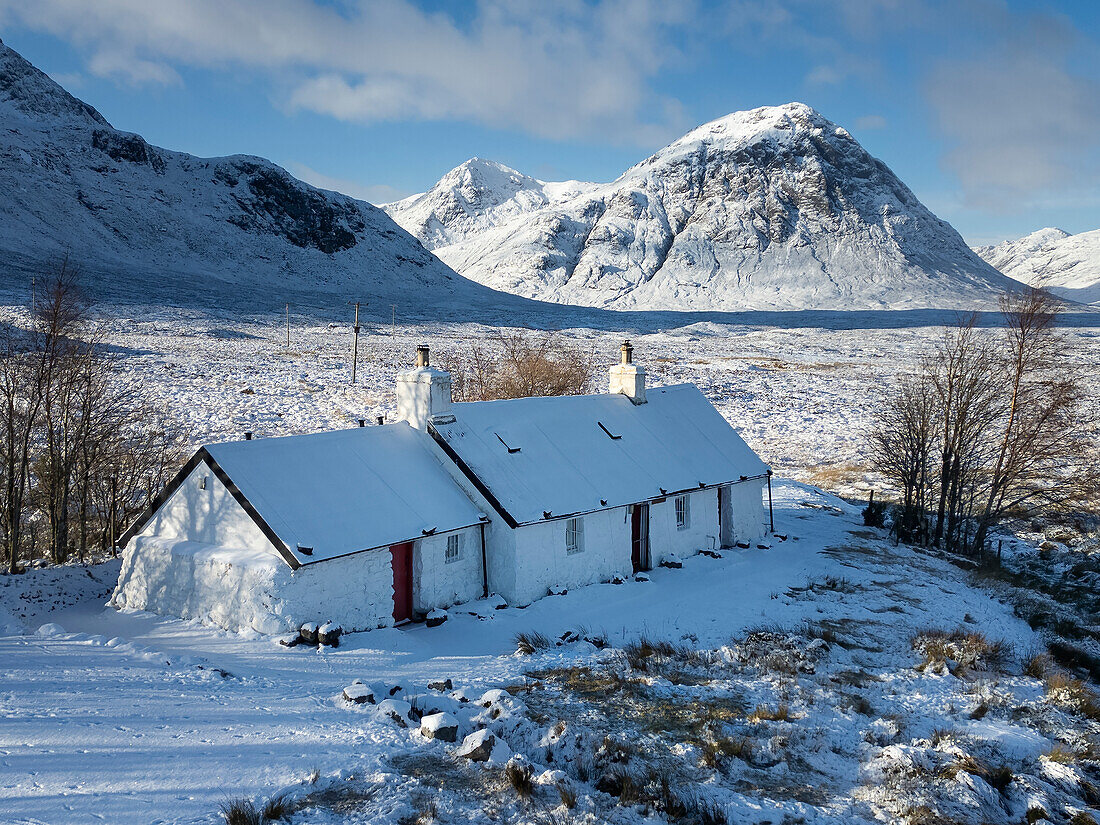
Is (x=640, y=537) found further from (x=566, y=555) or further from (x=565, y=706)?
(x=565, y=706)

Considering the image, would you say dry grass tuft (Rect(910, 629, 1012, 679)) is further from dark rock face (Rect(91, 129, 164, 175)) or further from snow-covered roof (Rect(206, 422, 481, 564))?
dark rock face (Rect(91, 129, 164, 175))

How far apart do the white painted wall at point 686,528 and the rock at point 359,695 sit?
Result: 11721mm

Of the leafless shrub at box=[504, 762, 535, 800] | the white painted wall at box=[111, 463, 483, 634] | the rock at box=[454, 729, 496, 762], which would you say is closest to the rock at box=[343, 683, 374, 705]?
the rock at box=[454, 729, 496, 762]

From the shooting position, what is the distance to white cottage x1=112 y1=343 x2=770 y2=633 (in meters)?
14.8

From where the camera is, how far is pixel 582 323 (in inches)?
4520

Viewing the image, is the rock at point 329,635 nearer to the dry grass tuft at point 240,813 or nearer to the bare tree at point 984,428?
the dry grass tuft at point 240,813

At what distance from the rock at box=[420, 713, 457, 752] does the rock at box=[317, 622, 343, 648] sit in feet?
14.2

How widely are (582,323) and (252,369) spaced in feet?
223

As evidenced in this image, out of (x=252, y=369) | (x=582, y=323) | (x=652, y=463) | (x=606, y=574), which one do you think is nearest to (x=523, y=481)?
(x=606, y=574)

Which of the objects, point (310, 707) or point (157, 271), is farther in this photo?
point (157, 271)

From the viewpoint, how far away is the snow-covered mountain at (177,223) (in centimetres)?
11231

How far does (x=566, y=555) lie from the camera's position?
19.3 meters

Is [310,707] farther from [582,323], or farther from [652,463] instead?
[582,323]

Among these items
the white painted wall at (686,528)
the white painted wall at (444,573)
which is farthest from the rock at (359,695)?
the white painted wall at (686,528)
